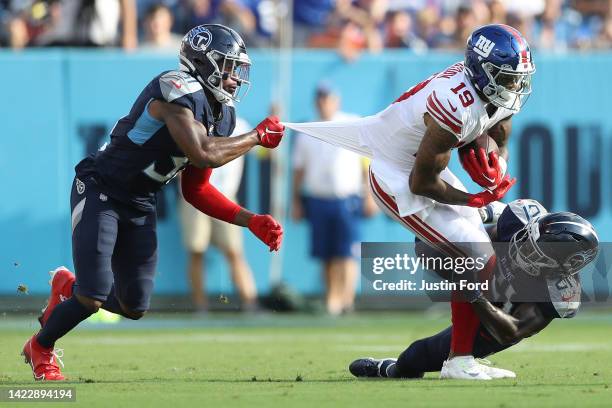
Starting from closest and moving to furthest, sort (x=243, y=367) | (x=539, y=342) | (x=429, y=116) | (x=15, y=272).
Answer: (x=429, y=116), (x=243, y=367), (x=539, y=342), (x=15, y=272)

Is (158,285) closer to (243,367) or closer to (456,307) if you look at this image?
(243,367)

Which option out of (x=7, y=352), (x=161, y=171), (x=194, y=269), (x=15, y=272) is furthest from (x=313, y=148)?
(x=161, y=171)

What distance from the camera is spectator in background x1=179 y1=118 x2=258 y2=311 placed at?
39.4 feet

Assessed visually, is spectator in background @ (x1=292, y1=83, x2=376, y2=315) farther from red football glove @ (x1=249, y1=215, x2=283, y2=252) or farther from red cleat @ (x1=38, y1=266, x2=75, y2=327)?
red football glove @ (x1=249, y1=215, x2=283, y2=252)

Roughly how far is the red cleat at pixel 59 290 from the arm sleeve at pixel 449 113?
2.41m

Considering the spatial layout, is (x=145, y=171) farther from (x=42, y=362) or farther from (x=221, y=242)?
(x=221, y=242)

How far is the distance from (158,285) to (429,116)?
5.97m

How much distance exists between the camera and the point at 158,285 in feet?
Result: 40.4

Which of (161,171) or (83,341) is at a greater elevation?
(161,171)

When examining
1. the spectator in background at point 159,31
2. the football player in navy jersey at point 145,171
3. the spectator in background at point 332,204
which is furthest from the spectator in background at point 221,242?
the football player in navy jersey at point 145,171

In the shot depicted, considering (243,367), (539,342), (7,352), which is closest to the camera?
(243,367)

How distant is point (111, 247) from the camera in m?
6.98

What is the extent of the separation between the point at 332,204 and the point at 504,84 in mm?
5554

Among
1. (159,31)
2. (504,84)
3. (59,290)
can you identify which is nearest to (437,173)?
(504,84)
